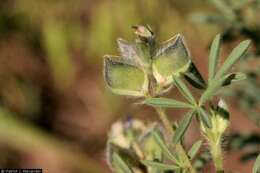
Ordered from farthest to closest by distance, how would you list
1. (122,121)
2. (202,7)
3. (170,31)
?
(170,31)
(202,7)
(122,121)

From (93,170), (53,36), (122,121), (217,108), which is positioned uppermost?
(53,36)

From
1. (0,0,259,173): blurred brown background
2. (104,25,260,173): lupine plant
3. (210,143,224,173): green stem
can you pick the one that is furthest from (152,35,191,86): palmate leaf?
(0,0,259,173): blurred brown background

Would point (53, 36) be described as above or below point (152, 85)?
above

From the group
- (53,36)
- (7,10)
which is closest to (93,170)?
(53,36)

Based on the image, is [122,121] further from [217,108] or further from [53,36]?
[53,36]

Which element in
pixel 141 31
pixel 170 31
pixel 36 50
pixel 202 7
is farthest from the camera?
pixel 36 50

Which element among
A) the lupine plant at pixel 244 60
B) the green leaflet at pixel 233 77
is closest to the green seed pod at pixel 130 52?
the green leaflet at pixel 233 77
